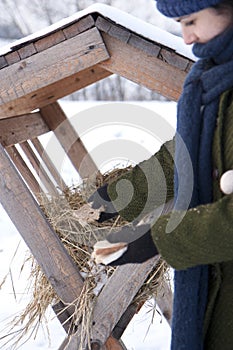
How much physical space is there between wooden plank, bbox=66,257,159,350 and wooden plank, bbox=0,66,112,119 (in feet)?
2.75

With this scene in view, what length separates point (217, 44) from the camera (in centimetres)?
134

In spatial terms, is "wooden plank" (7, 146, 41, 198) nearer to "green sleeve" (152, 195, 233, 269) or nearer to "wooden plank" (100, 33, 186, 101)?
"wooden plank" (100, 33, 186, 101)

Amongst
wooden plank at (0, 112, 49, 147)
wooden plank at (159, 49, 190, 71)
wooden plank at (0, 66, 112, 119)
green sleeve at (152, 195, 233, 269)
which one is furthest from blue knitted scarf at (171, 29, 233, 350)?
wooden plank at (0, 112, 49, 147)

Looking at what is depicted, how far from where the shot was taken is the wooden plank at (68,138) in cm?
317

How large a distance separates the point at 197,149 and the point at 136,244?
0.27 metres

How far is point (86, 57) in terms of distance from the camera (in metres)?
2.22

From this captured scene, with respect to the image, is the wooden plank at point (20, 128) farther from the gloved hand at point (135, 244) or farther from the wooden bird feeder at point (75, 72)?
the gloved hand at point (135, 244)

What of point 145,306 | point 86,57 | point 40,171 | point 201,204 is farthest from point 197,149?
point 145,306

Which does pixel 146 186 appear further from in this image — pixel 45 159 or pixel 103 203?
pixel 45 159

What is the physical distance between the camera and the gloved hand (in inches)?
53.4

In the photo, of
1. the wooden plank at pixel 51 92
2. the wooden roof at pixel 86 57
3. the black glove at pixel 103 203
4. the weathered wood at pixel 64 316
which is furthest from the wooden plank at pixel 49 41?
the weathered wood at pixel 64 316

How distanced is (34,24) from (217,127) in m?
12.7

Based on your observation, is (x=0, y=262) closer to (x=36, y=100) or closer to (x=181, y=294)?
(x=36, y=100)

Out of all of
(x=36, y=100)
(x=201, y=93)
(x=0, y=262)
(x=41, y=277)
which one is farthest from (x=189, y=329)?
(x=0, y=262)
